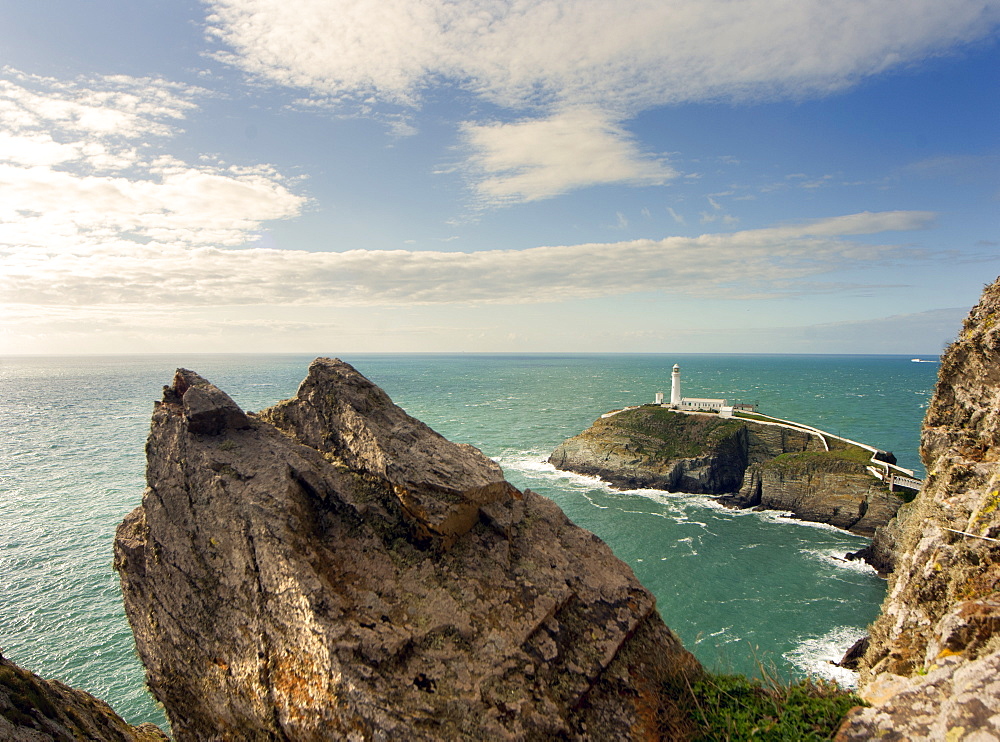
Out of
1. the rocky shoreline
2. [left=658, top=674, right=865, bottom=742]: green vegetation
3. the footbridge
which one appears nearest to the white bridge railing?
the footbridge

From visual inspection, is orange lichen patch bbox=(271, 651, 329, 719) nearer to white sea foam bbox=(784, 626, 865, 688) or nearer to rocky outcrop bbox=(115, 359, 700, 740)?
rocky outcrop bbox=(115, 359, 700, 740)

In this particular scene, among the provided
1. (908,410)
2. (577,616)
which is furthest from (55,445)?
(908,410)

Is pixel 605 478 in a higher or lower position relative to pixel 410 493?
lower

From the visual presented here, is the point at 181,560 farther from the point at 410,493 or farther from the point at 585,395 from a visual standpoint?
the point at 585,395

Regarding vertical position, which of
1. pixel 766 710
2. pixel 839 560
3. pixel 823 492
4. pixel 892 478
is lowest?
pixel 839 560

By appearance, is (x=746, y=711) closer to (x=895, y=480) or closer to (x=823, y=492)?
(x=895, y=480)

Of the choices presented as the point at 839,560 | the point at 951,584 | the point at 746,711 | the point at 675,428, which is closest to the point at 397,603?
the point at 746,711

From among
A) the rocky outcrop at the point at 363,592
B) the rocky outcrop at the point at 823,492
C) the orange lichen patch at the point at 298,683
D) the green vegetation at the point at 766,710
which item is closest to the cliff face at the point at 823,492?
the rocky outcrop at the point at 823,492
